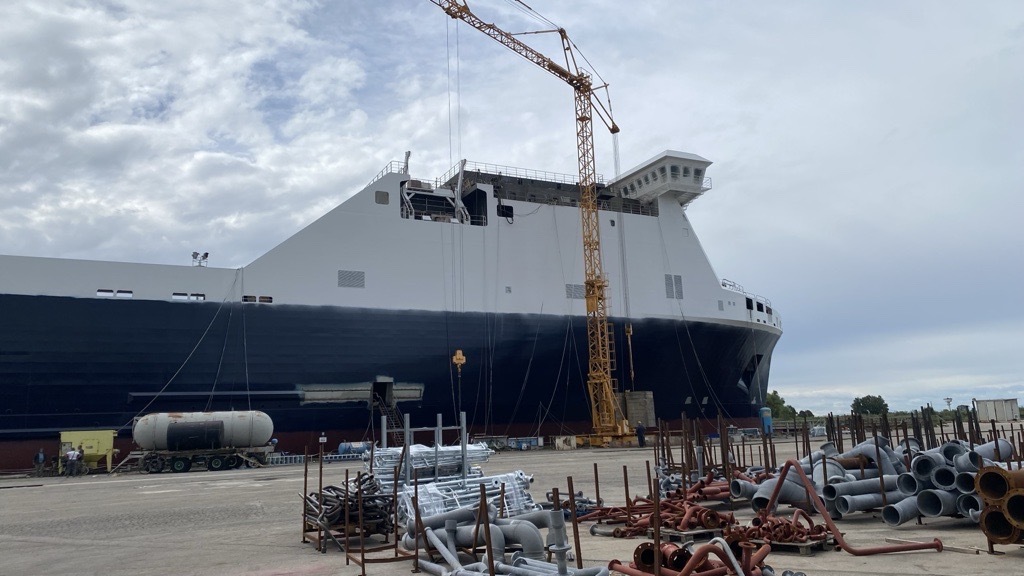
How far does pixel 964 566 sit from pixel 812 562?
4.12 ft

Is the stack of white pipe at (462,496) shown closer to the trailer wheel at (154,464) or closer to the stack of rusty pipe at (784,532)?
the stack of rusty pipe at (784,532)

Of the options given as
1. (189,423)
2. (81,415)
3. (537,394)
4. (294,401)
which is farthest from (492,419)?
(81,415)

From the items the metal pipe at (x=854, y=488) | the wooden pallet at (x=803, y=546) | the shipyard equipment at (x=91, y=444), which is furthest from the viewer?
the shipyard equipment at (x=91, y=444)

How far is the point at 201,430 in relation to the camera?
2411 cm

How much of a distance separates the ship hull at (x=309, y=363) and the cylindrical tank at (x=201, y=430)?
1990 mm

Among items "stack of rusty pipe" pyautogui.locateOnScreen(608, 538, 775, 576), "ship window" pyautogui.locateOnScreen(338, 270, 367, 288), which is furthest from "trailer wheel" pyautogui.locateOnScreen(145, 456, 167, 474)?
"stack of rusty pipe" pyautogui.locateOnScreen(608, 538, 775, 576)

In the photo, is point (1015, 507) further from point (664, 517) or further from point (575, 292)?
point (575, 292)

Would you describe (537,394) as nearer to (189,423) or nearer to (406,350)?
(406,350)

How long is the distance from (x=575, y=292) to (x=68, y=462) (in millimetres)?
21706

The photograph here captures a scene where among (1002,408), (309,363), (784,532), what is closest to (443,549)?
(784,532)

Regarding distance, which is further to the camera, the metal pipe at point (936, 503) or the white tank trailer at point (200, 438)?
the white tank trailer at point (200, 438)

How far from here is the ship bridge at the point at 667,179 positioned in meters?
37.2

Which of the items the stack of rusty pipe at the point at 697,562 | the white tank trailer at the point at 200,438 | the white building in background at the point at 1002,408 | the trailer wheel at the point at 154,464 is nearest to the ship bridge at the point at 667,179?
the white building in background at the point at 1002,408

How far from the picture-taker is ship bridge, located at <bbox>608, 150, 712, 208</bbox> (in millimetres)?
37188
